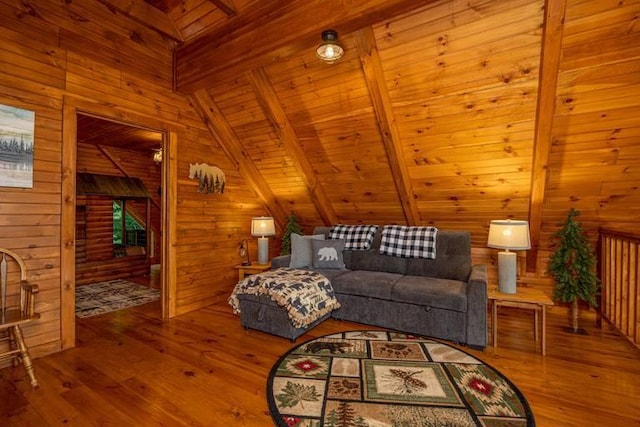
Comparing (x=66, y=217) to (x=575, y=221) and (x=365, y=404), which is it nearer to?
(x=365, y=404)

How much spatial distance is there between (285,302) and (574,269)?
2.83 m

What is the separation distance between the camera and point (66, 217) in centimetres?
249

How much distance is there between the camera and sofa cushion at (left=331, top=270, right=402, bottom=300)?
2.93 metres

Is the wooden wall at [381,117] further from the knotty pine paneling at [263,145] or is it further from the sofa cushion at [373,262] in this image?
the sofa cushion at [373,262]

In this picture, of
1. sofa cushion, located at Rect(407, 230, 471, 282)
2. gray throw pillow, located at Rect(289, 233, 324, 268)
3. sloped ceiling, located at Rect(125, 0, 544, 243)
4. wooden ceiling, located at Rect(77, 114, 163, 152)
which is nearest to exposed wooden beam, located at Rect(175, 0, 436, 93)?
sloped ceiling, located at Rect(125, 0, 544, 243)

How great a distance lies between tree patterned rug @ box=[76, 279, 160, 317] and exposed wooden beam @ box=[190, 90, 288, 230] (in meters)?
2.01

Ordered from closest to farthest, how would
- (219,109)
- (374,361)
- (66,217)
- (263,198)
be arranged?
(374,361), (66,217), (219,109), (263,198)

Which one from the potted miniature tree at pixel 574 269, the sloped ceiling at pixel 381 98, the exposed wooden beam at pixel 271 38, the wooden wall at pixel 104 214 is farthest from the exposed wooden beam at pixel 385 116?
the wooden wall at pixel 104 214

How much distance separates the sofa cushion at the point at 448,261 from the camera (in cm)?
313

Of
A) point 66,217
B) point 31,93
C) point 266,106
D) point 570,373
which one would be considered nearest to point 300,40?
point 266,106

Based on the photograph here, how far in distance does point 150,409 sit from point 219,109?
3.08 metres

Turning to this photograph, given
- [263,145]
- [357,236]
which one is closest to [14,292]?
[263,145]

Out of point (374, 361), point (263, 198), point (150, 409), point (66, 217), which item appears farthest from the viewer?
point (263, 198)

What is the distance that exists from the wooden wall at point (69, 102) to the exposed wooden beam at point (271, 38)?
40 cm
